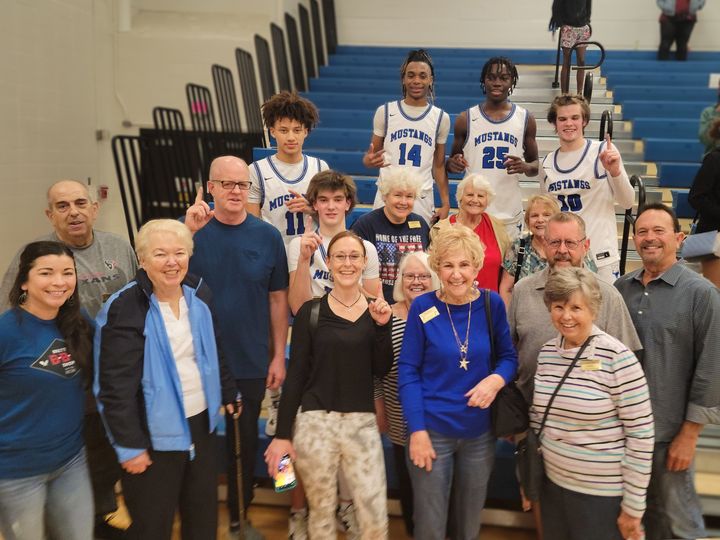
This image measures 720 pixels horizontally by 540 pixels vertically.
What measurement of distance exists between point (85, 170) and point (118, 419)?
225 inches

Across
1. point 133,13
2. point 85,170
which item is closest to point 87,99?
point 85,170

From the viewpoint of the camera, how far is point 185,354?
231 centimetres

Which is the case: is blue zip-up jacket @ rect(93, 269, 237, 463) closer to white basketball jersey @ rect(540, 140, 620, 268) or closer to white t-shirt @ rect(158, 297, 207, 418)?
white t-shirt @ rect(158, 297, 207, 418)

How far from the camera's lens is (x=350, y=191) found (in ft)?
9.14

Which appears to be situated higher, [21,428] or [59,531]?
[21,428]

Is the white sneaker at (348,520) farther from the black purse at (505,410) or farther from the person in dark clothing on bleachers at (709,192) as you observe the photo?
the person in dark clothing on bleachers at (709,192)

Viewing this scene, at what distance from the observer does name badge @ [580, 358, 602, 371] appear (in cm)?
216

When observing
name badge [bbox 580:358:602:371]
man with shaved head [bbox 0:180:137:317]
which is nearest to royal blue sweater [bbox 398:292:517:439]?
name badge [bbox 580:358:602:371]

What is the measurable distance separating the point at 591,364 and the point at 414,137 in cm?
184

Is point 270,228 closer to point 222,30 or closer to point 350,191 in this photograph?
point 350,191

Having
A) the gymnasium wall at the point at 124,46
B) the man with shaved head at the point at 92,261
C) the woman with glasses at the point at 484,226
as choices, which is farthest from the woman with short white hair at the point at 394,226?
the gymnasium wall at the point at 124,46

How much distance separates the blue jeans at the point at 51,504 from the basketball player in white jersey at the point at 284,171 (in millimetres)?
1274

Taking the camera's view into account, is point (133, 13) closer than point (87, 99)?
No

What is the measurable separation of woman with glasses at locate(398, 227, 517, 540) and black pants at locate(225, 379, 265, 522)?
66 centimetres
